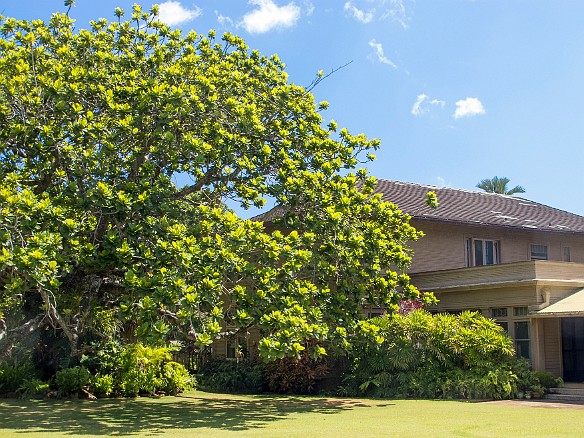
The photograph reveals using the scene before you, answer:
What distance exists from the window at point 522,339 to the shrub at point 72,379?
12.8 metres

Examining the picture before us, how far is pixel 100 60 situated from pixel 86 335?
27.2ft

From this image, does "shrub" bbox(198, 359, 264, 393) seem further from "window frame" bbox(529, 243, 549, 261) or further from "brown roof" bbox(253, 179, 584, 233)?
"window frame" bbox(529, 243, 549, 261)

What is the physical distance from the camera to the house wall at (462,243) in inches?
1084

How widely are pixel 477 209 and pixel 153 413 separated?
18.5 metres

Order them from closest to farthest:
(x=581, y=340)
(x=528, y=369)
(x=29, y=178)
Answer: (x=29, y=178), (x=528, y=369), (x=581, y=340)

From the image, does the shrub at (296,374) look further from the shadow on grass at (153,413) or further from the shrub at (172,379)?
the shrub at (172,379)

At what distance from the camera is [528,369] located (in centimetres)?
2100

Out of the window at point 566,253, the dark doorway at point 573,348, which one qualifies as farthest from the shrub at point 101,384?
the window at point 566,253

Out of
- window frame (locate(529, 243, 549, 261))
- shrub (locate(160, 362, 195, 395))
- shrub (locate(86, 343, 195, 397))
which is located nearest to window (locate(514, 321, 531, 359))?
window frame (locate(529, 243, 549, 261))

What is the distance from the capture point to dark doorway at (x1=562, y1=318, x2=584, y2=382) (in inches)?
939

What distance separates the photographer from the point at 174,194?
57.3 feet

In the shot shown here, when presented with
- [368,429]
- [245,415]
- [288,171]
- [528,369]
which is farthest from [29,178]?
[528,369]

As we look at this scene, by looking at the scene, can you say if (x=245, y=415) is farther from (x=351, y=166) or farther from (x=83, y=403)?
(x=351, y=166)

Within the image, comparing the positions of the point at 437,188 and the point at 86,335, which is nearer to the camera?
the point at 86,335
